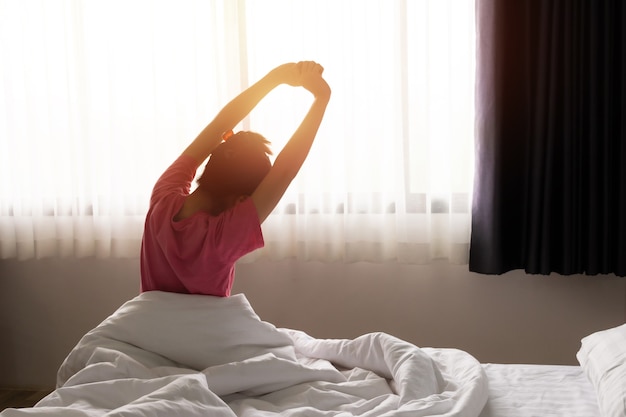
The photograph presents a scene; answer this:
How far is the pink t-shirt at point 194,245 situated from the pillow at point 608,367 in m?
0.81

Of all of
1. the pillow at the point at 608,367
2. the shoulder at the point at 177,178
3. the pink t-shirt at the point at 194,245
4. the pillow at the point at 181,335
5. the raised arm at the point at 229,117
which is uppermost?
the raised arm at the point at 229,117

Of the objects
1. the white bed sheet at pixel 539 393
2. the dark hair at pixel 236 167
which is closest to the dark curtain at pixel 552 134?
the white bed sheet at pixel 539 393

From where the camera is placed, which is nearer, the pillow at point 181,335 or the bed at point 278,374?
the bed at point 278,374

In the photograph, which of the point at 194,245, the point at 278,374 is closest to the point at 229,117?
the point at 194,245

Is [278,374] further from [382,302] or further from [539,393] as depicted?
[382,302]

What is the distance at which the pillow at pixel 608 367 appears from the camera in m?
1.32

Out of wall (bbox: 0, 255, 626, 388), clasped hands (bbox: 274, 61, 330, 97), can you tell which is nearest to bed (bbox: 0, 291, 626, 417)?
clasped hands (bbox: 274, 61, 330, 97)

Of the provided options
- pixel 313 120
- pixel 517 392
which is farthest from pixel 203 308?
pixel 517 392

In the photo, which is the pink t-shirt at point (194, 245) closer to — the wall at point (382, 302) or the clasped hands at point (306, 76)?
the clasped hands at point (306, 76)

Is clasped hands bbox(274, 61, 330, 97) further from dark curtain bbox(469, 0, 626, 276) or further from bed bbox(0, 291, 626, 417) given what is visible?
dark curtain bbox(469, 0, 626, 276)

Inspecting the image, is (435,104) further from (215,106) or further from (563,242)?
(215,106)

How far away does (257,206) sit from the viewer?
162cm

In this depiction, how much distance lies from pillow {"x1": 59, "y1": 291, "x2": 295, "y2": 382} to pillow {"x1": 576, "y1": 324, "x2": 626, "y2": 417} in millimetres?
674

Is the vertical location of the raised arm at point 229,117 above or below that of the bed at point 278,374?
above
